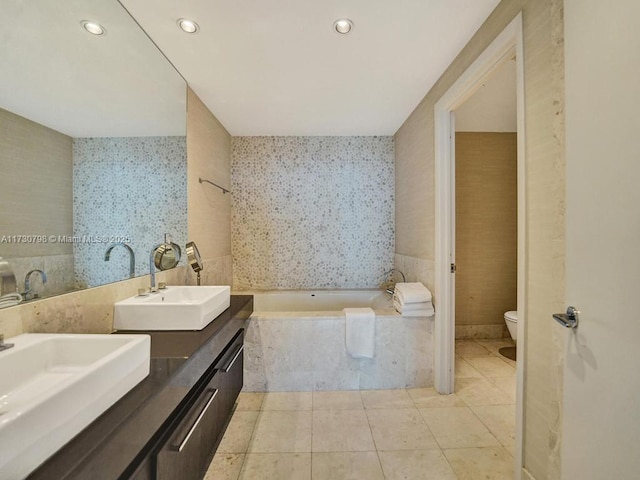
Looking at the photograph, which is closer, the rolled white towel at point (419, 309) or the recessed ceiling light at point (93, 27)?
the recessed ceiling light at point (93, 27)

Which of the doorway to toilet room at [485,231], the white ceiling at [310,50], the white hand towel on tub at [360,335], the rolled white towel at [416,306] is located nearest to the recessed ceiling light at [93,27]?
the white ceiling at [310,50]

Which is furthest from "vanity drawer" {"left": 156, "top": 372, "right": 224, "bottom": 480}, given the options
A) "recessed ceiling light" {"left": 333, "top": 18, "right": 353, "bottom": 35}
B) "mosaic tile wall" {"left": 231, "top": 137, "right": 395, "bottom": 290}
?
"recessed ceiling light" {"left": 333, "top": 18, "right": 353, "bottom": 35}

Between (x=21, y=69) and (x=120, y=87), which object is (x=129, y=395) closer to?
(x=21, y=69)

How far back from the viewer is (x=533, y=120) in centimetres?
118

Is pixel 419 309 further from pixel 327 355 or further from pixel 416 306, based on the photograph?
pixel 327 355

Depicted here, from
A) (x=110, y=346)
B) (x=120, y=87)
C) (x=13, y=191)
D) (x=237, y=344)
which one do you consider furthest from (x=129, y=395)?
(x=120, y=87)

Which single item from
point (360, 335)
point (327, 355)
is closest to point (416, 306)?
point (360, 335)

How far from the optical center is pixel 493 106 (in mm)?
2588

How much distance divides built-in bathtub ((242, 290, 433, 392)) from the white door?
1.26m

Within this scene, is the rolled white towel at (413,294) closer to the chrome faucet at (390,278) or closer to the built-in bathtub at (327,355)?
the built-in bathtub at (327,355)

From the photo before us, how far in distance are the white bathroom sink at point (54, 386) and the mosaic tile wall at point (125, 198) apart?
399 millimetres

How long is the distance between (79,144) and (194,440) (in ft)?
4.62

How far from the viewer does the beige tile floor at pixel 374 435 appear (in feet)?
4.78

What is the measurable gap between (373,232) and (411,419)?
1.94m
